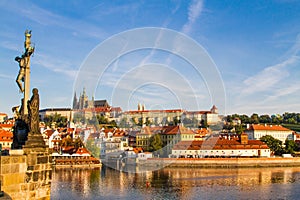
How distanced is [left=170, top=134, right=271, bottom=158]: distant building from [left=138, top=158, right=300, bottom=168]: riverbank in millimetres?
3892

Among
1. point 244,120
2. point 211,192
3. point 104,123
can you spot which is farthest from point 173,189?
point 244,120

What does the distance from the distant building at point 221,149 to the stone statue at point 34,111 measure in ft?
154

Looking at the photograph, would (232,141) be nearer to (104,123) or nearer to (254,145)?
(254,145)

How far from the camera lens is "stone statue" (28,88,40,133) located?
7.46 meters

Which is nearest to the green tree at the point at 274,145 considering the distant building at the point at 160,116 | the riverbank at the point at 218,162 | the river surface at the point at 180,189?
the riverbank at the point at 218,162

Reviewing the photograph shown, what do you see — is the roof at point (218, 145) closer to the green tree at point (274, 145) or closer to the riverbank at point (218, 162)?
the riverbank at point (218, 162)

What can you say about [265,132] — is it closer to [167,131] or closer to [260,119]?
[167,131]

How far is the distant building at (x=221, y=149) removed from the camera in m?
53.8

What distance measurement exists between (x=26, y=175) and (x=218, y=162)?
4404 cm

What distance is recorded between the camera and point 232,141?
5628cm

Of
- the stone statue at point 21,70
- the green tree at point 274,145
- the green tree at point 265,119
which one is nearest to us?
the stone statue at point 21,70

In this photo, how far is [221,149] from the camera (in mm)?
54188

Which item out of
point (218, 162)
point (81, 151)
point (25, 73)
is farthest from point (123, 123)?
point (25, 73)

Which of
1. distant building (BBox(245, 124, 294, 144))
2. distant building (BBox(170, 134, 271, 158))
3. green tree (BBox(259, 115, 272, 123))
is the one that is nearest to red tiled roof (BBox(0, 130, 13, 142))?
distant building (BBox(170, 134, 271, 158))
